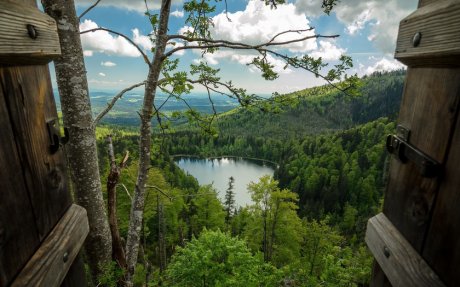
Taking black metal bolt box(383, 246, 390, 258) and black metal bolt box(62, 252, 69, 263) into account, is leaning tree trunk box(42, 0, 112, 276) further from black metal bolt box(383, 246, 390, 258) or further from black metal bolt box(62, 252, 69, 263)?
black metal bolt box(383, 246, 390, 258)

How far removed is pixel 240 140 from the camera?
500 ft

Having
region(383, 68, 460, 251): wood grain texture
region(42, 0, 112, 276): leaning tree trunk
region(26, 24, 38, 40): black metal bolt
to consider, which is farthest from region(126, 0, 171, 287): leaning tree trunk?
region(383, 68, 460, 251): wood grain texture

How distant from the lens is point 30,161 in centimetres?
122

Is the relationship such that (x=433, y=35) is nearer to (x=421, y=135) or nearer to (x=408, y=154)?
(x=421, y=135)

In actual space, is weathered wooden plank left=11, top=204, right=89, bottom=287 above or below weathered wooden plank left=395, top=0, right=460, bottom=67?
below

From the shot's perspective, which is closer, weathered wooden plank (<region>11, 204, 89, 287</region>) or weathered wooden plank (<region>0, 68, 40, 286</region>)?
weathered wooden plank (<region>0, 68, 40, 286</region>)

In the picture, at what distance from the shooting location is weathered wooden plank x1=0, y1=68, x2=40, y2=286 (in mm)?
1021

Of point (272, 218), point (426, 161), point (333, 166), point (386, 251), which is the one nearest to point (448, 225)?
point (426, 161)

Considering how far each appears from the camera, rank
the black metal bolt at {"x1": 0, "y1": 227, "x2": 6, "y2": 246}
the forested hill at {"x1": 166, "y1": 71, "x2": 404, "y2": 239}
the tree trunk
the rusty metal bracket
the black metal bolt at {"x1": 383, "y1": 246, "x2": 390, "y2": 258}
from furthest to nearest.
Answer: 1. the forested hill at {"x1": 166, "y1": 71, "x2": 404, "y2": 239}
2. the tree trunk
3. the black metal bolt at {"x1": 383, "y1": 246, "x2": 390, "y2": 258}
4. the rusty metal bracket
5. the black metal bolt at {"x1": 0, "y1": 227, "x2": 6, "y2": 246}

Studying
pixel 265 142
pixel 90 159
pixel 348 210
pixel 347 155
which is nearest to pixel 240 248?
pixel 90 159

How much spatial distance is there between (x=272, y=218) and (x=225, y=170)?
9272cm

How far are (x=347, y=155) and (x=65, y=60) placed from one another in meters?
91.7

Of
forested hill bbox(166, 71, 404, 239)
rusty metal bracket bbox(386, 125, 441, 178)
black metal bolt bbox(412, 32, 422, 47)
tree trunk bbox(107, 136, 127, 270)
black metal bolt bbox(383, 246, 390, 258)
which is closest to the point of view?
rusty metal bracket bbox(386, 125, 441, 178)

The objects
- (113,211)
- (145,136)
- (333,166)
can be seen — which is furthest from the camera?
(333,166)
